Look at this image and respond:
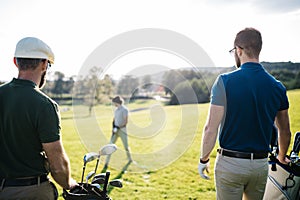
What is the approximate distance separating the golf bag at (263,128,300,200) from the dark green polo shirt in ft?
6.57

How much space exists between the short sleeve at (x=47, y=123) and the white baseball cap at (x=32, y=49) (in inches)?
14.7

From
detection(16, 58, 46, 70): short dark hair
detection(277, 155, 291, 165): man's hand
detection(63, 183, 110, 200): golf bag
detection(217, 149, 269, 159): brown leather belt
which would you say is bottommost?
detection(63, 183, 110, 200): golf bag

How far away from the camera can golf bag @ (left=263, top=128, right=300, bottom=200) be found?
10.4 feet

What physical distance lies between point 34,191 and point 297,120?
16339mm

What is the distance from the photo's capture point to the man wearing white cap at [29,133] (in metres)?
2.20

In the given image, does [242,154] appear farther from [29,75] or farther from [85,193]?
[29,75]

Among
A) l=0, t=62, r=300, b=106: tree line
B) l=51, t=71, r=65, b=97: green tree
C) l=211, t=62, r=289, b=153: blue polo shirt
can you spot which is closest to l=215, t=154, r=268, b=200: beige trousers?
l=211, t=62, r=289, b=153: blue polo shirt

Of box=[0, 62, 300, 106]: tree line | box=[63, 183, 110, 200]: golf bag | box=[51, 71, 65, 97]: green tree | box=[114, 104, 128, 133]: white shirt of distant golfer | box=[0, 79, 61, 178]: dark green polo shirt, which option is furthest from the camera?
box=[51, 71, 65, 97]: green tree

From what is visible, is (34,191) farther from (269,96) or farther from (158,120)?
(158,120)

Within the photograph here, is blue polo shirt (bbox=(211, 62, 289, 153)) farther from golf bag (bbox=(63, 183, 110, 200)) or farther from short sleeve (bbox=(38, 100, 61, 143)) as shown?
short sleeve (bbox=(38, 100, 61, 143))

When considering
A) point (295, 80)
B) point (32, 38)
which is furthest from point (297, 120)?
point (32, 38)

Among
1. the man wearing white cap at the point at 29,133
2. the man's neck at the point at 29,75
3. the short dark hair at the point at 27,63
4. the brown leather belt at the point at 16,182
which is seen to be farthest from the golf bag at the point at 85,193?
the short dark hair at the point at 27,63

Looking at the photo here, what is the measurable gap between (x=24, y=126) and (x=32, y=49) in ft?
1.78

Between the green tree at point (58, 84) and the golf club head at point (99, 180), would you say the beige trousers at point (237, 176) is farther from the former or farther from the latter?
the green tree at point (58, 84)
